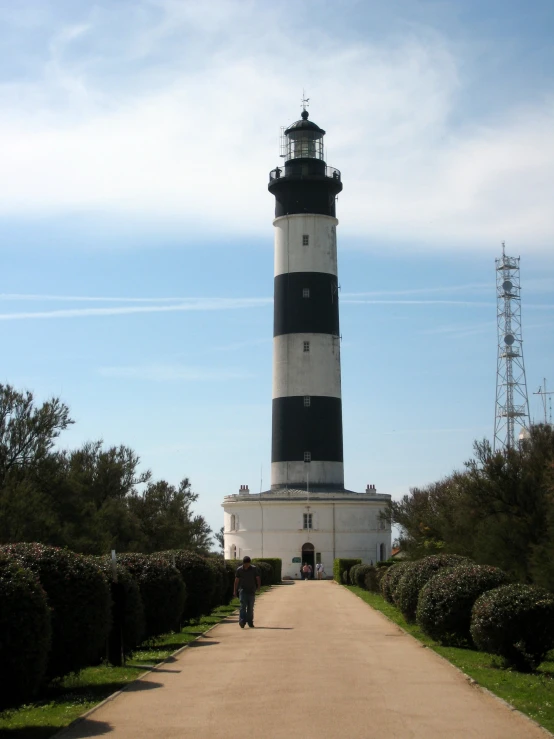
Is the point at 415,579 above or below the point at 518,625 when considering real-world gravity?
above

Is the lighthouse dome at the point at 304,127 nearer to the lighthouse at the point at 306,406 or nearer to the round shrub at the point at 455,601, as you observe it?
the lighthouse at the point at 306,406

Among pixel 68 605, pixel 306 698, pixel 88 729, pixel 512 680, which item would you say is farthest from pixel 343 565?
pixel 88 729

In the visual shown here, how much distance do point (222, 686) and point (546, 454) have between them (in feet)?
48.3

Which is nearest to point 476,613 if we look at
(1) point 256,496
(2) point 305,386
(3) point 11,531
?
(3) point 11,531

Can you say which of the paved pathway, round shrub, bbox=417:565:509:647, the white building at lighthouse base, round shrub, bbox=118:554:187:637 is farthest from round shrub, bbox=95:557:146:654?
the white building at lighthouse base

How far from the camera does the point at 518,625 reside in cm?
1245

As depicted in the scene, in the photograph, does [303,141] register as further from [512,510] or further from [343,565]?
[512,510]

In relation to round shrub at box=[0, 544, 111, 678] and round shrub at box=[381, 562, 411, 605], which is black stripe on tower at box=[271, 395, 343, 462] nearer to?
round shrub at box=[381, 562, 411, 605]

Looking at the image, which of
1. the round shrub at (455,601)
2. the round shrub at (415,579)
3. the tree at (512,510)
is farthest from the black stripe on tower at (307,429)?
the round shrub at (455,601)

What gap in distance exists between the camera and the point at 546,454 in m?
23.8

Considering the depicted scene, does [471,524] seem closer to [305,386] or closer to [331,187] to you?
[305,386]

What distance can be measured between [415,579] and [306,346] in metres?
32.1

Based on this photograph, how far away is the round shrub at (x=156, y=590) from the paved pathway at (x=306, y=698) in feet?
2.33

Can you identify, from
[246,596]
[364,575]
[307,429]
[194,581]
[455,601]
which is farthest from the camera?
[307,429]
